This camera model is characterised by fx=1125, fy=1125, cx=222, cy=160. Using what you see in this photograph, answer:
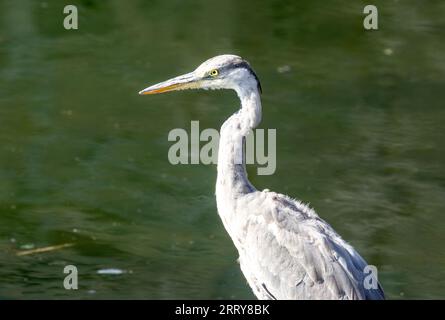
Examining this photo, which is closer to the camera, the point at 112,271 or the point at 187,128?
the point at 112,271

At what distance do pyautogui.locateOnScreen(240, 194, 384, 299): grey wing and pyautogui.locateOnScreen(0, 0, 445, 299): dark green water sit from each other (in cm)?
125

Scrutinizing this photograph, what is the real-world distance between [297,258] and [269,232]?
0.79ft

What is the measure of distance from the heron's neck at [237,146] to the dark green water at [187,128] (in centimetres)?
130

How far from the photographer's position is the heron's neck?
6996mm

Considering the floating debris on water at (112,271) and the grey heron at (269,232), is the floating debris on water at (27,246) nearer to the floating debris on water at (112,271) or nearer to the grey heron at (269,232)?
the floating debris on water at (112,271)

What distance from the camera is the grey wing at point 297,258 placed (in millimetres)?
6582

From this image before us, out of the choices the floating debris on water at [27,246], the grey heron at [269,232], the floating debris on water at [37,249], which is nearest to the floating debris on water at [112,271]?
the floating debris on water at [37,249]

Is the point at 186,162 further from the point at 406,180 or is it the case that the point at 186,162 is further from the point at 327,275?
the point at 327,275

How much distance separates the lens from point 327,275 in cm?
662

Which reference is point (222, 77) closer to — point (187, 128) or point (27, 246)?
point (27, 246)

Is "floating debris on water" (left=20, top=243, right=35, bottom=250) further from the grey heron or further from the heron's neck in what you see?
the heron's neck

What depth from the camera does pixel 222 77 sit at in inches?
281

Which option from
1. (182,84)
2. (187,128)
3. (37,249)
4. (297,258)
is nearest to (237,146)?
(182,84)
